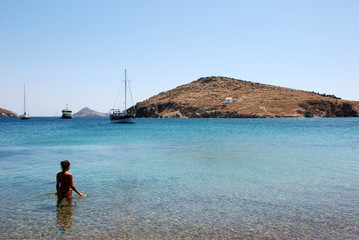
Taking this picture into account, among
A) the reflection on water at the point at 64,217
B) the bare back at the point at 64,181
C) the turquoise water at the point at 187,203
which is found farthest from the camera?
the bare back at the point at 64,181

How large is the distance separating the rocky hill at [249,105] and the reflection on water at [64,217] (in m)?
111

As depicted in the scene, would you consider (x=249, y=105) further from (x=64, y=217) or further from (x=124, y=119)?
(x=64, y=217)

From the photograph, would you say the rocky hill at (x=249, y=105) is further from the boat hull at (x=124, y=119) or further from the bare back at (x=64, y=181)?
the bare back at (x=64, y=181)

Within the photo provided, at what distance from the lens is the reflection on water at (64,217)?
22.3ft

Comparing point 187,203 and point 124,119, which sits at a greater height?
point 124,119

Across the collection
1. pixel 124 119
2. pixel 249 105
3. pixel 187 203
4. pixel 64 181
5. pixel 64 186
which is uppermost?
pixel 249 105

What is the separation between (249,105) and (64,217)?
12281 centimetres

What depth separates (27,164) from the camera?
16203mm

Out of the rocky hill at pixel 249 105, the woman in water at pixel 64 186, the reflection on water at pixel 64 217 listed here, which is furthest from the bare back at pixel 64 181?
the rocky hill at pixel 249 105

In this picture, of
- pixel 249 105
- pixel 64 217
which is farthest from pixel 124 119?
pixel 64 217

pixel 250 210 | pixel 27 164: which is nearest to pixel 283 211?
pixel 250 210

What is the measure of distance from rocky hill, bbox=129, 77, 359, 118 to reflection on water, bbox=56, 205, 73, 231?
11131 cm

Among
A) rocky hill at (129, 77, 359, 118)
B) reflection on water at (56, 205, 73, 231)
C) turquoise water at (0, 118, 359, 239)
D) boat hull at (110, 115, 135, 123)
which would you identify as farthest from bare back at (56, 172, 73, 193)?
rocky hill at (129, 77, 359, 118)

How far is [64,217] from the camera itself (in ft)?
24.0
